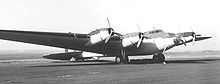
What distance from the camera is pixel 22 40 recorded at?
23484 millimetres

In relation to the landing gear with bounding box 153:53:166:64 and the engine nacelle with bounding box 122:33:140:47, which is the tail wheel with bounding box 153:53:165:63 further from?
the engine nacelle with bounding box 122:33:140:47

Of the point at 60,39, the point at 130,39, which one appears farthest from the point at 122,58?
the point at 60,39

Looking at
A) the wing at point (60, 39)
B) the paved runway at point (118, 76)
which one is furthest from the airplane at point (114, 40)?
the paved runway at point (118, 76)

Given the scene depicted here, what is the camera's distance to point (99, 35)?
23.8 meters

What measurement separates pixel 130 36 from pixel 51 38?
256 inches

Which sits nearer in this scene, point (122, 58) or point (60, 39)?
point (60, 39)

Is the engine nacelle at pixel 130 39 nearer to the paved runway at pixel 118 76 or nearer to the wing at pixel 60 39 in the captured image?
the wing at pixel 60 39

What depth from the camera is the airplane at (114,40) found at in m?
23.0

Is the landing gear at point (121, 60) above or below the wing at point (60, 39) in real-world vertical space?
below

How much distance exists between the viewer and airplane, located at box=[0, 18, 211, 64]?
75.5ft

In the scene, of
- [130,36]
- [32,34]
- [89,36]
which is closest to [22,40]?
[32,34]

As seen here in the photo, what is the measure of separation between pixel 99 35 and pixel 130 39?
2.69 metres

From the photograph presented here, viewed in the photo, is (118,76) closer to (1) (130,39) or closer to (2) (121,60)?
(1) (130,39)

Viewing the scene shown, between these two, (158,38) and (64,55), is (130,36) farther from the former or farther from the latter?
(64,55)
